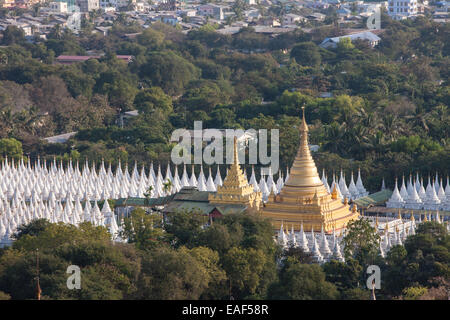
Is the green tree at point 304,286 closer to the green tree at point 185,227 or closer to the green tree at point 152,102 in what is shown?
the green tree at point 185,227

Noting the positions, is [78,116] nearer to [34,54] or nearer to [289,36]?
[34,54]

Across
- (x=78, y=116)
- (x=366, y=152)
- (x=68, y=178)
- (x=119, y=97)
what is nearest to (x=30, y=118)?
(x=78, y=116)

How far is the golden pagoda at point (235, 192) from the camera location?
56594 millimetres

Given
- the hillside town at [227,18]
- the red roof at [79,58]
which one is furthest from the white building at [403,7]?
the red roof at [79,58]

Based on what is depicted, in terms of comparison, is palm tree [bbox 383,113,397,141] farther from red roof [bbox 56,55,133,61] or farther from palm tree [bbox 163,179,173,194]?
red roof [bbox 56,55,133,61]

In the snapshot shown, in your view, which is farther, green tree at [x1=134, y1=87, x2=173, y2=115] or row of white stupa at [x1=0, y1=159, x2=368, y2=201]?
green tree at [x1=134, y1=87, x2=173, y2=115]

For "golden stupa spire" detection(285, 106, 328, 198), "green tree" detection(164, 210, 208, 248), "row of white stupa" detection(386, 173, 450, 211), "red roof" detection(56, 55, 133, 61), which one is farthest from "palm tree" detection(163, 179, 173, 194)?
"red roof" detection(56, 55, 133, 61)

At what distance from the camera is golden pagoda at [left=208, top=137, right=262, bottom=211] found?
56594 millimetres

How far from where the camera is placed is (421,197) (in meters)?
62.1

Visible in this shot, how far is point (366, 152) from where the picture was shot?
72.7 metres

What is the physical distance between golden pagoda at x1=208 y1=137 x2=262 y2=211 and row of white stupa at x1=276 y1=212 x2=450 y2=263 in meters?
3.51

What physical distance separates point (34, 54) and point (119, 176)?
74139 mm

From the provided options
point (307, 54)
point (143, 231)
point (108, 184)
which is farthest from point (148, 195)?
point (307, 54)

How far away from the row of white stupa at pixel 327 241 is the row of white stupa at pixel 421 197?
707cm
